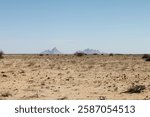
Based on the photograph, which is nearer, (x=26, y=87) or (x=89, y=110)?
(x=89, y=110)

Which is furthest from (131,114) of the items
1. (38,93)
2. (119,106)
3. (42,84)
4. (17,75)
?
(17,75)

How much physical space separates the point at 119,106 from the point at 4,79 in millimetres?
10410

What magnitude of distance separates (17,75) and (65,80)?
3.53 meters

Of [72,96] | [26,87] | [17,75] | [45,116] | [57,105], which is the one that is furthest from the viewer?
[17,75]

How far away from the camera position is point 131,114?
912 centimetres

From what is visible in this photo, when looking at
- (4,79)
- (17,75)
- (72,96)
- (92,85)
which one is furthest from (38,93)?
(17,75)

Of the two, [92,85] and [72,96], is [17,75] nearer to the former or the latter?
[92,85]

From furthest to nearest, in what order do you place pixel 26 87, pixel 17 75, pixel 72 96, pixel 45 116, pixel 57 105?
pixel 17 75
pixel 26 87
pixel 72 96
pixel 57 105
pixel 45 116

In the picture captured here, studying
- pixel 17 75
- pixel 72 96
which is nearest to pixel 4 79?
pixel 17 75

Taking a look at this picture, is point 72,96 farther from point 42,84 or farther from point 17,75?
point 17,75

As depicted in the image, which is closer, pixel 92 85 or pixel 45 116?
pixel 45 116

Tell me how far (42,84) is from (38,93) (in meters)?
2.46

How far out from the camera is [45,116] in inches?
343

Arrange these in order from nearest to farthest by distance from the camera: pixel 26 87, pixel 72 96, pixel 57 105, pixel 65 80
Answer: pixel 57 105, pixel 72 96, pixel 26 87, pixel 65 80
